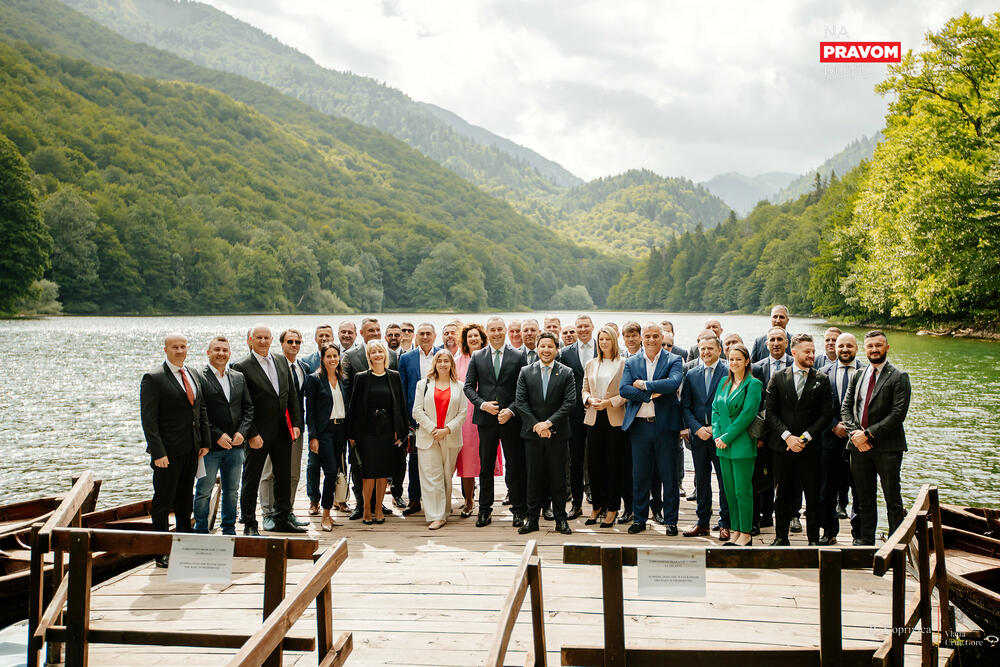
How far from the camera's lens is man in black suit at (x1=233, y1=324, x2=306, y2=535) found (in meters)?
6.87

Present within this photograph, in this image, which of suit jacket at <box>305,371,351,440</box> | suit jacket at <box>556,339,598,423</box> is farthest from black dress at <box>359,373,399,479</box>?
suit jacket at <box>556,339,598,423</box>

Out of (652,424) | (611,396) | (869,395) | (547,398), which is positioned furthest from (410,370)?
(869,395)

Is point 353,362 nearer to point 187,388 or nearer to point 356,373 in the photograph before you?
point 356,373

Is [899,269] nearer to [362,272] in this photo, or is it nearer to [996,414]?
[996,414]

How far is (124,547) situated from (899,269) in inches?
1465

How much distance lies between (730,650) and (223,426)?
16.6 feet

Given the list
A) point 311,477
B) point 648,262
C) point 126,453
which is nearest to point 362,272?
point 648,262

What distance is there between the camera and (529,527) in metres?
6.98

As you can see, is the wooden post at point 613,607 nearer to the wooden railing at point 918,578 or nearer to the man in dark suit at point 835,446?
the wooden railing at point 918,578

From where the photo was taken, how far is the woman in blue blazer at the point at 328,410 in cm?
748

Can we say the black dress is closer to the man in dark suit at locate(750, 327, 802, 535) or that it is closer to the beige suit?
the beige suit

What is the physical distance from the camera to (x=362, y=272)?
9806 centimetres

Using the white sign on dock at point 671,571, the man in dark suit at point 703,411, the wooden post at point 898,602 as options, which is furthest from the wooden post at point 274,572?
the man in dark suit at point 703,411

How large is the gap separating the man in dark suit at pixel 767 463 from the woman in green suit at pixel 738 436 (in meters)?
0.27
